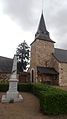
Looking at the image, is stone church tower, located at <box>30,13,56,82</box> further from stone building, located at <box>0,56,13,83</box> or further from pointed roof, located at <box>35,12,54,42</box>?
stone building, located at <box>0,56,13,83</box>

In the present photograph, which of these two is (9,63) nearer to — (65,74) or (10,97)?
(65,74)

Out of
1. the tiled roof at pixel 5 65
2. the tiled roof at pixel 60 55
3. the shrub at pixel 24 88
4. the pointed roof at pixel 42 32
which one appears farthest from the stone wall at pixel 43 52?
the shrub at pixel 24 88

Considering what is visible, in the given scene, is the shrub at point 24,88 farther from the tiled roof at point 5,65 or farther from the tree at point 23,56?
the tree at point 23,56

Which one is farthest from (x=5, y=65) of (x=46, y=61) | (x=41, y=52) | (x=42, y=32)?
(x=42, y=32)

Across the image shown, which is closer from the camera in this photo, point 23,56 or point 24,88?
point 24,88

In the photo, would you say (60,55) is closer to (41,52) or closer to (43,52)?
(43,52)

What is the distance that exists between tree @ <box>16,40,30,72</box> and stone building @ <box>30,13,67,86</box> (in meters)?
5.18

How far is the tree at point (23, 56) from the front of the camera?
99.0 feet

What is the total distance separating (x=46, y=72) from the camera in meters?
21.9

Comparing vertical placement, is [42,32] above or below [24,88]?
above

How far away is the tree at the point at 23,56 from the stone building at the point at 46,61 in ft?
17.0

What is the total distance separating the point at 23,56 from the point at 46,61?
8.63 metres

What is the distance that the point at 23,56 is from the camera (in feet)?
104

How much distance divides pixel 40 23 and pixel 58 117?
76.5 ft
